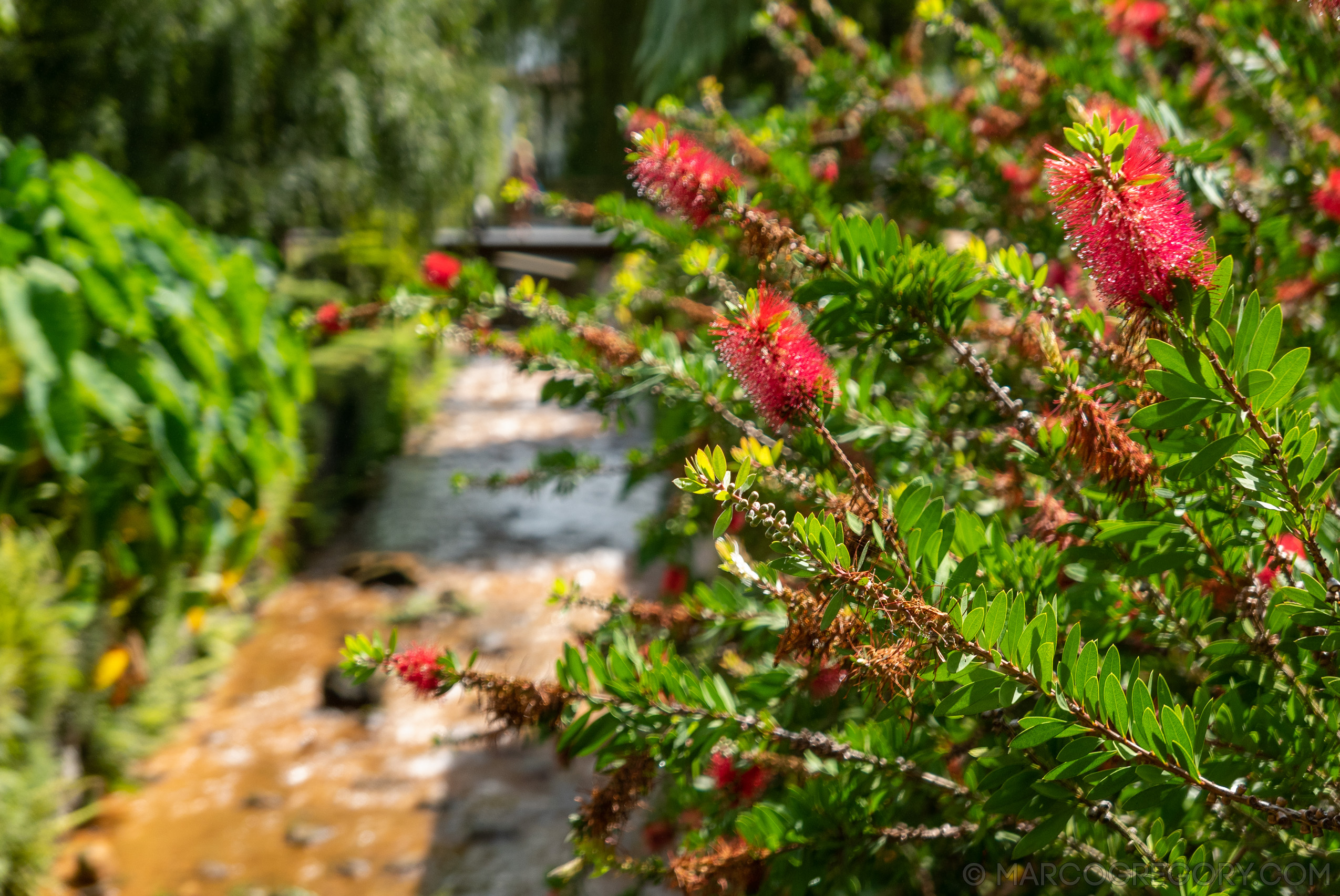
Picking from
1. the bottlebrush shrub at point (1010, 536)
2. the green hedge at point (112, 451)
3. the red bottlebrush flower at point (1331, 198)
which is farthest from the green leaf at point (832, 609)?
the green hedge at point (112, 451)

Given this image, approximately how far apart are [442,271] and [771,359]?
0.65m

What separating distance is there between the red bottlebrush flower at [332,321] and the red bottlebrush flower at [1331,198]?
3.43 feet

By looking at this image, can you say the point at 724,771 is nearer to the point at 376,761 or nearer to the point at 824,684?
the point at 824,684

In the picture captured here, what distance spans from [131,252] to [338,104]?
152 centimetres

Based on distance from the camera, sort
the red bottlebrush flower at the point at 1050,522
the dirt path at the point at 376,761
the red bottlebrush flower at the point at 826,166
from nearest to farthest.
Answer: the red bottlebrush flower at the point at 1050,522
the red bottlebrush flower at the point at 826,166
the dirt path at the point at 376,761

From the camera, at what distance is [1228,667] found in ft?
1.67

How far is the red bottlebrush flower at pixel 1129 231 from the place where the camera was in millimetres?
388

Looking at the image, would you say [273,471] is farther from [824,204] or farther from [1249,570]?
[1249,570]

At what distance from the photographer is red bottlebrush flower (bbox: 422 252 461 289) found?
3.29 feet

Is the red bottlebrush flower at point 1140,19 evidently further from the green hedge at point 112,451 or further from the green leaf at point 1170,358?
the green hedge at point 112,451

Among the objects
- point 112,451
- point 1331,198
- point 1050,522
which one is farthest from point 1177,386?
point 112,451

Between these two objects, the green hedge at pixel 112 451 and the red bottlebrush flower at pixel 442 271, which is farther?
the green hedge at pixel 112 451

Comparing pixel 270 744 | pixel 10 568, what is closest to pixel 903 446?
pixel 10 568

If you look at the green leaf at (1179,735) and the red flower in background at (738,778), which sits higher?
the green leaf at (1179,735)
